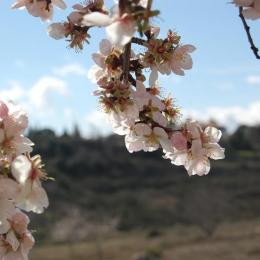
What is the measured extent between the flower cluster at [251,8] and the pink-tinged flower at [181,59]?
21 cm

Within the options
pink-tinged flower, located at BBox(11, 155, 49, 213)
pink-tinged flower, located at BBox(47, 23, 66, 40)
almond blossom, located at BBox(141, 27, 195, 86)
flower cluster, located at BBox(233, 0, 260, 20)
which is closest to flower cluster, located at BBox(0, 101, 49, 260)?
pink-tinged flower, located at BBox(11, 155, 49, 213)

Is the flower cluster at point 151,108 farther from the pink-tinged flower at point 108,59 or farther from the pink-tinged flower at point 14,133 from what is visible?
the pink-tinged flower at point 14,133

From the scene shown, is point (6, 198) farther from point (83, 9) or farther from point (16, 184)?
point (83, 9)

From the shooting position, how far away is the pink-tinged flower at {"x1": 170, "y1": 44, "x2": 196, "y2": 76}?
137cm

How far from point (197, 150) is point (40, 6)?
47 cm

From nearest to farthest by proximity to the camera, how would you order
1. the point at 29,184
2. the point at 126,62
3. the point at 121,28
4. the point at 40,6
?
the point at 121,28, the point at 29,184, the point at 126,62, the point at 40,6

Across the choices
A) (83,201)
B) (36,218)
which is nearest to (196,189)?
(83,201)

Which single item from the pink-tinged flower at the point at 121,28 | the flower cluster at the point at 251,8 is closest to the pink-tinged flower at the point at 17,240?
the pink-tinged flower at the point at 121,28

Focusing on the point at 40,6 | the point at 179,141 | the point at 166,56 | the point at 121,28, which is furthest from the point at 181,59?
the point at 121,28

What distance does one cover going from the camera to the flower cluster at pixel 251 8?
3.95ft

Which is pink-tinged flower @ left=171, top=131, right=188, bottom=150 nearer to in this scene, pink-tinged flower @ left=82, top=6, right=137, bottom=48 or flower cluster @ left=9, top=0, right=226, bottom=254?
flower cluster @ left=9, top=0, right=226, bottom=254

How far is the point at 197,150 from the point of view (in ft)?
4.35

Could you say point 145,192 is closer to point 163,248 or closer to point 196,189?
point 196,189

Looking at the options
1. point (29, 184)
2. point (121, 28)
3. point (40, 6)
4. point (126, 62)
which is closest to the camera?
point (121, 28)
